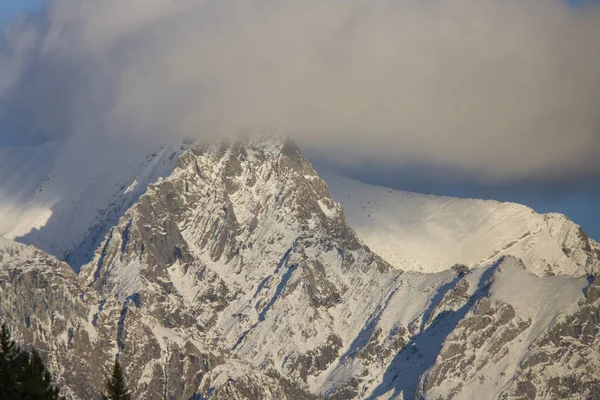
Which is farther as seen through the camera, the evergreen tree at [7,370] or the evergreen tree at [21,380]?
the evergreen tree at [21,380]

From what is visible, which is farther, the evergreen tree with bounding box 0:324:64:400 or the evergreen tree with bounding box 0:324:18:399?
the evergreen tree with bounding box 0:324:64:400

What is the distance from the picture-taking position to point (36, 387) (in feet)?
613

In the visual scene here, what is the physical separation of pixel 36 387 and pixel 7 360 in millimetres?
5658

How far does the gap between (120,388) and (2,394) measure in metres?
11.4

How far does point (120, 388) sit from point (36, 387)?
8161 mm

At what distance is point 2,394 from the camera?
18550 cm

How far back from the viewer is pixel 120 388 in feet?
622

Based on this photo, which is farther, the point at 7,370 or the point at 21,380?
the point at 7,370

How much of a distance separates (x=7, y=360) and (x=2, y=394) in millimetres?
5940

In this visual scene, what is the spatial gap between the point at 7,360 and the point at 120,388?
448 inches
